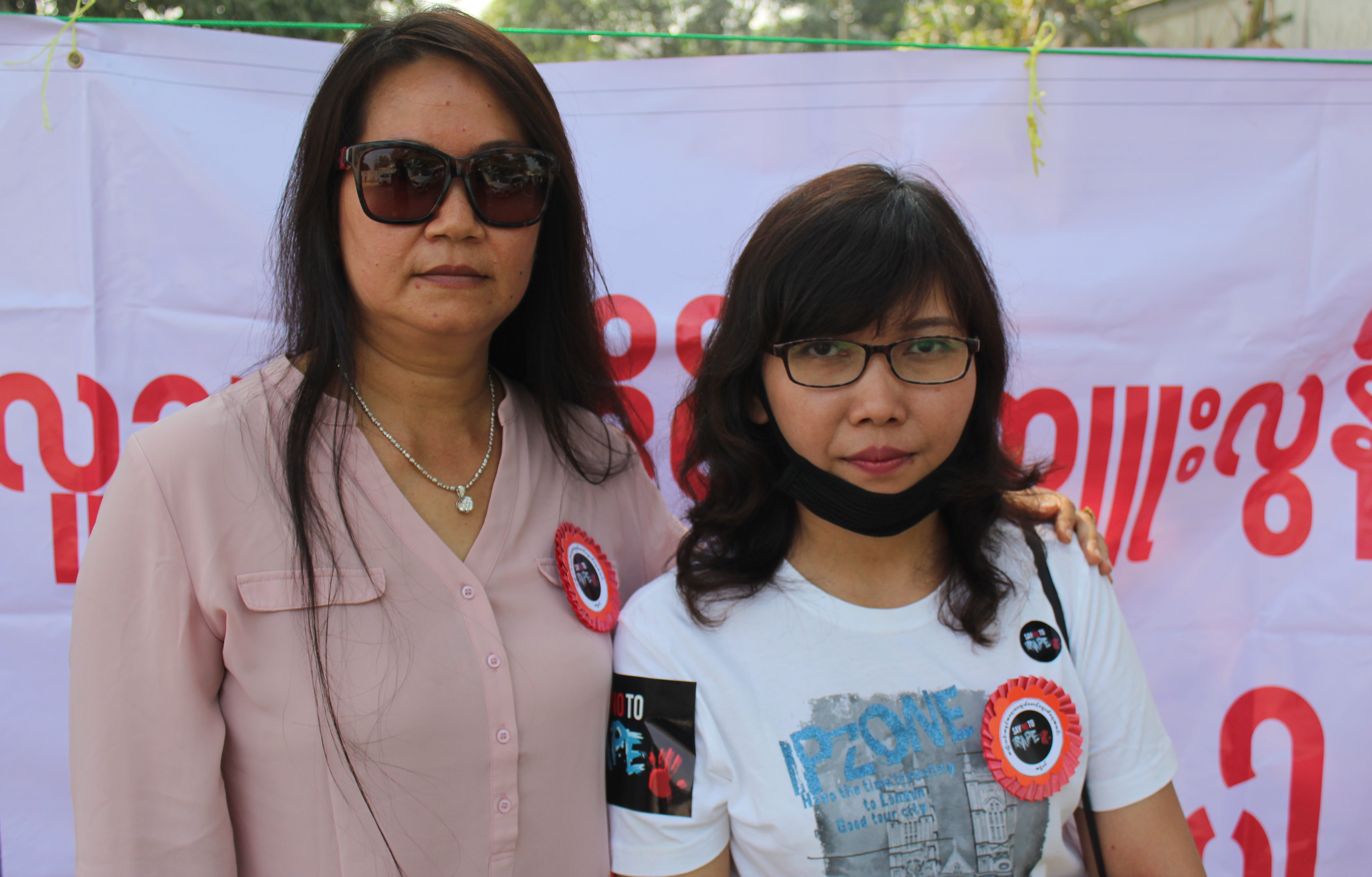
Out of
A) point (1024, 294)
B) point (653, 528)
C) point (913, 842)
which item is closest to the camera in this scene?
point (913, 842)

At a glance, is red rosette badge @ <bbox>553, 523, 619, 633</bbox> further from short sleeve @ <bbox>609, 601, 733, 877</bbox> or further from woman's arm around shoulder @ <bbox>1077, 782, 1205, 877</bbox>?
woman's arm around shoulder @ <bbox>1077, 782, 1205, 877</bbox>

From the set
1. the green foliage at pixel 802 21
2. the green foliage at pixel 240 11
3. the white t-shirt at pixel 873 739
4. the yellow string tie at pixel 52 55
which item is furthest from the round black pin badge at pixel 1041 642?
the green foliage at pixel 802 21

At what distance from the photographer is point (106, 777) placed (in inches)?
53.2

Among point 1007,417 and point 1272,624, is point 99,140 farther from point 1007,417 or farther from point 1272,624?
point 1272,624

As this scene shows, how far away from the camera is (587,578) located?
172 cm

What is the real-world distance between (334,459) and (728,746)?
31.2 inches

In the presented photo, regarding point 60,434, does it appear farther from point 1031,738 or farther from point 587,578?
point 1031,738

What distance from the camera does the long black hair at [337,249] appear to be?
4.81ft

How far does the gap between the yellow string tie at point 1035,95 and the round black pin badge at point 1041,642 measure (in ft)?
4.62

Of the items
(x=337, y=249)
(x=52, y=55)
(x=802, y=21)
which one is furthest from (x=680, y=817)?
(x=802, y=21)

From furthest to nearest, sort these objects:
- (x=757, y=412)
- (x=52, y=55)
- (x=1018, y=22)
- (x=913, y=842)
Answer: (x=1018, y=22), (x=52, y=55), (x=757, y=412), (x=913, y=842)

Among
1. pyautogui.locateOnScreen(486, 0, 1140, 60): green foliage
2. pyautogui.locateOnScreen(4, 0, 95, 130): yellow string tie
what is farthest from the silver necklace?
pyautogui.locateOnScreen(486, 0, 1140, 60): green foliage

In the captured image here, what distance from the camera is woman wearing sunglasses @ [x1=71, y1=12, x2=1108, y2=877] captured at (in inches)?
53.8

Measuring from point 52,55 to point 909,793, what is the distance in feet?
8.52
